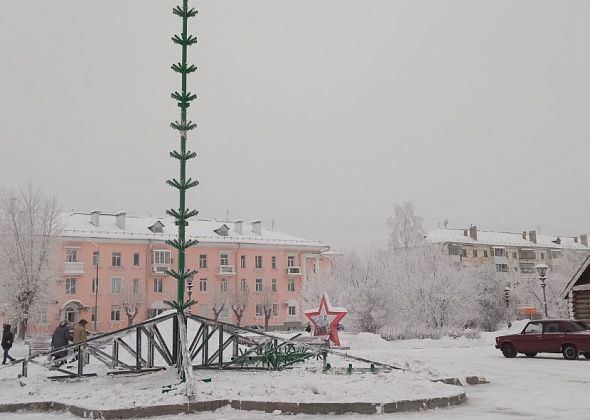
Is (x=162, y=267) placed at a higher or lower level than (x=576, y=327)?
higher

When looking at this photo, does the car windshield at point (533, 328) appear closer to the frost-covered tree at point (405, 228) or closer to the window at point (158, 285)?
the frost-covered tree at point (405, 228)

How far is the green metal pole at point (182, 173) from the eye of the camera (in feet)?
49.1

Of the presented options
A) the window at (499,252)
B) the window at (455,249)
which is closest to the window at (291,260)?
the window at (455,249)

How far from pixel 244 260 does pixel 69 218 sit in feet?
61.4

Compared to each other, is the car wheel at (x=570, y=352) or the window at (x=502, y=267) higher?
the window at (x=502, y=267)

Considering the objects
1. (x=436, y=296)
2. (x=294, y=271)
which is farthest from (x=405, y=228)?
(x=436, y=296)

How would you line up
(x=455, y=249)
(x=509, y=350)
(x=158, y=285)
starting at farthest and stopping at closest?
(x=455, y=249) → (x=158, y=285) → (x=509, y=350)

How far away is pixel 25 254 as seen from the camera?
3809 cm

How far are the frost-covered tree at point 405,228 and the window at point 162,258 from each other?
22.9 m

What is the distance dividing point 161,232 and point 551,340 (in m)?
47.9

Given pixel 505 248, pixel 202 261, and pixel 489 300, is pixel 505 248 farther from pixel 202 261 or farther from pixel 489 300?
pixel 202 261

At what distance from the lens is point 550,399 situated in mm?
12523

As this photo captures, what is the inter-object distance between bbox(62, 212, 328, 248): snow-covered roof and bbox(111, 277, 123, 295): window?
4.09m

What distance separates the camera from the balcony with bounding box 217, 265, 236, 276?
2586 inches
